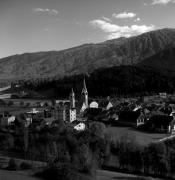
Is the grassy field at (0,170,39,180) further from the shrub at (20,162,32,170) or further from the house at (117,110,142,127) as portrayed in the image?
the house at (117,110,142,127)

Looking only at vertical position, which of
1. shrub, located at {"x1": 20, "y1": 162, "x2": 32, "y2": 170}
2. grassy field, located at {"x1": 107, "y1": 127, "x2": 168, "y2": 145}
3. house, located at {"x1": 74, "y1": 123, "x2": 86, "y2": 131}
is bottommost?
shrub, located at {"x1": 20, "y1": 162, "x2": 32, "y2": 170}

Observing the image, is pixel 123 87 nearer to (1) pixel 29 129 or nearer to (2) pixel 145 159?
(1) pixel 29 129

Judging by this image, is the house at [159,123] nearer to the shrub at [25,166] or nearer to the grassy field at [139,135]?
the grassy field at [139,135]

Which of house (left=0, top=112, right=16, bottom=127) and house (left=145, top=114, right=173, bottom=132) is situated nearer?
house (left=145, top=114, right=173, bottom=132)

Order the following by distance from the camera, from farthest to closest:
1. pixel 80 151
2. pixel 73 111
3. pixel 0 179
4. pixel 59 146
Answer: pixel 73 111 → pixel 59 146 → pixel 80 151 → pixel 0 179

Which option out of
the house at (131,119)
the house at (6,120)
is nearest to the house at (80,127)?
the house at (131,119)

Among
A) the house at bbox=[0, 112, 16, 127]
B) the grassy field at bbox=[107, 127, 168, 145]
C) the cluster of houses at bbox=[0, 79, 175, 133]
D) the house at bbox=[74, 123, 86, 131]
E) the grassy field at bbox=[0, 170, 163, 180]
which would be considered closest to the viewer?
the grassy field at bbox=[0, 170, 163, 180]

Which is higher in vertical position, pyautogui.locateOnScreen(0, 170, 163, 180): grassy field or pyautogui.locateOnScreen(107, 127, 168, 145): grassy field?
pyautogui.locateOnScreen(107, 127, 168, 145): grassy field

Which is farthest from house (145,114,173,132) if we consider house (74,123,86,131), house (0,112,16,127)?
house (0,112,16,127)

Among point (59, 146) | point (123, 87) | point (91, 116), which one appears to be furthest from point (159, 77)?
point (59, 146)

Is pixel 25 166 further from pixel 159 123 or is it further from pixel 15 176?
pixel 159 123

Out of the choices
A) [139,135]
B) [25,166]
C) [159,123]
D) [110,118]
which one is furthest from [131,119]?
[25,166]
